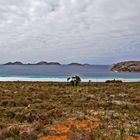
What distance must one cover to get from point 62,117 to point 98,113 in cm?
288

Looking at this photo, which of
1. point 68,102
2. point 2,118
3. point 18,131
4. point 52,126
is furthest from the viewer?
point 68,102

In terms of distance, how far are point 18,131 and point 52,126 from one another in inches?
91.8

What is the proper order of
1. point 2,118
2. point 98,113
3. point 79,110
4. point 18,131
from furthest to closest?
1. point 79,110
2. point 98,113
3. point 2,118
4. point 18,131

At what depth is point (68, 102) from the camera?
29.3 meters

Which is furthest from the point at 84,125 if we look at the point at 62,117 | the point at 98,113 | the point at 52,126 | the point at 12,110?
the point at 12,110

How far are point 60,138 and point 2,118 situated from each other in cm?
698

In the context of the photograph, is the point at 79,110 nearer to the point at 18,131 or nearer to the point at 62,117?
the point at 62,117

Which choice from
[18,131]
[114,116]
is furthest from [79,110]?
[18,131]

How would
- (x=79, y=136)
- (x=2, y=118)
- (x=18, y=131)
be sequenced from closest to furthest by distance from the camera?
(x=79, y=136)
(x=18, y=131)
(x=2, y=118)

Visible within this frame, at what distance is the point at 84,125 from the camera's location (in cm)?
1831

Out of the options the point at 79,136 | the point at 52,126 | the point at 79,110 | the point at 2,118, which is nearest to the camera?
the point at 79,136

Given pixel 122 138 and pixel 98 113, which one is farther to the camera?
pixel 98 113

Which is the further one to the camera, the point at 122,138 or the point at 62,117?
the point at 62,117

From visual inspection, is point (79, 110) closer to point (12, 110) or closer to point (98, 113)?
point (98, 113)
